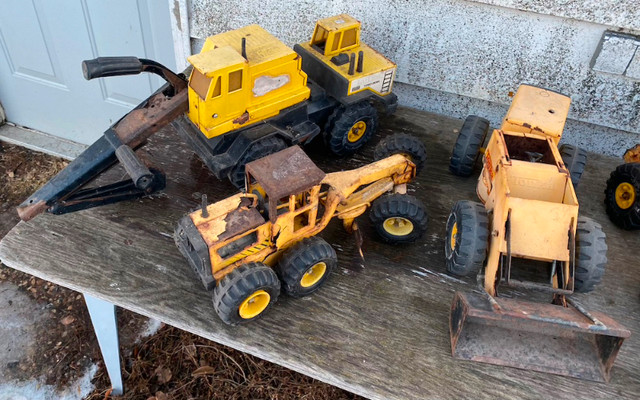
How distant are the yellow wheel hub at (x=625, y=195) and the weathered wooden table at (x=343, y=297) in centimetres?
8

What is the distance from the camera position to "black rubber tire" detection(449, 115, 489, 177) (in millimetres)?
1954

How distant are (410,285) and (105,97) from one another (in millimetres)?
2563

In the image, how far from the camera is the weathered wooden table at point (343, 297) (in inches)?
56.8

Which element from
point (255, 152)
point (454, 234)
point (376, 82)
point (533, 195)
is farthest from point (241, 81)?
point (533, 195)

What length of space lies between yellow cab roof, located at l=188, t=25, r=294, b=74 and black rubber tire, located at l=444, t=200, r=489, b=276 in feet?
2.54

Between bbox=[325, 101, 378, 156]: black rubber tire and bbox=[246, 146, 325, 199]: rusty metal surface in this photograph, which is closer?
bbox=[246, 146, 325, 199]: rusty metal surface

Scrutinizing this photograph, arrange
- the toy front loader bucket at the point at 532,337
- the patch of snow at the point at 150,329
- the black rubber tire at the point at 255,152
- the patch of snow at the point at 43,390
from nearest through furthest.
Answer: the toy front loader bucket at the point at 532,337
the black rubber tire at the point at 255,152
the patch of snow at the point at 43,390
the patch of snow at the point at 150,329

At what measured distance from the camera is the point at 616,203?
1925 mm

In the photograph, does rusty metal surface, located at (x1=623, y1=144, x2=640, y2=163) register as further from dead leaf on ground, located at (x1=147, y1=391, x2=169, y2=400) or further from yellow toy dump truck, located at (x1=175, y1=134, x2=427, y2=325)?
dead leaf on ground, located at (x1=147, y1=391, x2=169, y2=400)

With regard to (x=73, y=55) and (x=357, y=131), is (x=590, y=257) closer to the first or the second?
(x=357, y=131)

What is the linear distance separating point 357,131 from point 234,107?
551 millimetres

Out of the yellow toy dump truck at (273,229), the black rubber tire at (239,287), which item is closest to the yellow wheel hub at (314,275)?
the yellow toy dump truck at (273,229)

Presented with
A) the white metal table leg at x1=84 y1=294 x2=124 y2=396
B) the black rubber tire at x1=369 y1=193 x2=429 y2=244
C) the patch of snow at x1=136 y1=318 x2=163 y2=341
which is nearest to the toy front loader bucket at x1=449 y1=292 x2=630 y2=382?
the black rubber tire at x1=369 y1=193 x2=429 y2=244

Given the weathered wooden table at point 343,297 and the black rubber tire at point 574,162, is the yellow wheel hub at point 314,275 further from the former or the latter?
the black rubber tire at point 574,162
